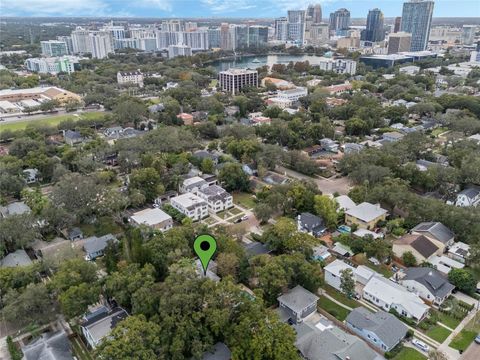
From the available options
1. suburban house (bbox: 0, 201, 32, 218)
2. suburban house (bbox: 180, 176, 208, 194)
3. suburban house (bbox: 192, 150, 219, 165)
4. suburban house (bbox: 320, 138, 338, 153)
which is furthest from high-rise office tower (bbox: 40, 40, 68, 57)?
suburban house (bbox: 180, 176, 208, 194)

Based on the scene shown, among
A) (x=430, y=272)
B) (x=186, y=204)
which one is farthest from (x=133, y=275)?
(x=430, y=272)

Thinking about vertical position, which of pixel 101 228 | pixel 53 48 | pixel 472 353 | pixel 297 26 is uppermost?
pixel 297 26

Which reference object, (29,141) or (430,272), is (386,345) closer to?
(430,272)

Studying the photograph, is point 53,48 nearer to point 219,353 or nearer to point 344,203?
point 344,203

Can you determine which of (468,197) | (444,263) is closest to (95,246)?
(444,263)

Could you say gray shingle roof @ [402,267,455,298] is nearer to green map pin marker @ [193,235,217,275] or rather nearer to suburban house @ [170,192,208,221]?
green map pin marker @ [193,235,217,275]

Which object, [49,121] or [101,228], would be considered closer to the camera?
[101,228]
